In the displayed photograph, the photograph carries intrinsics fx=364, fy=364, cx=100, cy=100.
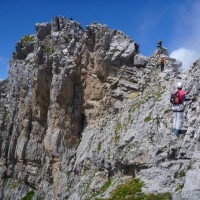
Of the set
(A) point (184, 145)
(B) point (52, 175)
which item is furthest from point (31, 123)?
(A) point (184, 145)

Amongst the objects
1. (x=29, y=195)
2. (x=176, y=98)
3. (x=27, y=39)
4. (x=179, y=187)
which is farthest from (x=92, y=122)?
(x=27, y=39)

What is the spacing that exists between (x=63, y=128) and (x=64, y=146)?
218cm

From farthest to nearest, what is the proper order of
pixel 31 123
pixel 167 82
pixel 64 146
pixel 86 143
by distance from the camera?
pixel 31 123 < pixel 64 146 < pixel 86 143 < pixel 167 82

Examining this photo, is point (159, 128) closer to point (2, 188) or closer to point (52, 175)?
point (52, 175)

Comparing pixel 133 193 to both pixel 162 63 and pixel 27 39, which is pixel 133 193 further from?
pixel 27 39

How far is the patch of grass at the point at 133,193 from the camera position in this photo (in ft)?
70.5

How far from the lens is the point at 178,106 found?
23.8 meters

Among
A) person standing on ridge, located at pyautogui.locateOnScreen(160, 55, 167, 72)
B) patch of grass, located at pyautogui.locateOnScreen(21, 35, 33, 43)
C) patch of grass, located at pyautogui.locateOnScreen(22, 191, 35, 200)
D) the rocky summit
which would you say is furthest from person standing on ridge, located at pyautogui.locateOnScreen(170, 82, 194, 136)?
patch of grass, located at pyautogui.locateOnScreen(21, 35, 33, 43)

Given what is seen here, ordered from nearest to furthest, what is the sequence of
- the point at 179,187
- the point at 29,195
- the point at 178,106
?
the point at 179,187, the point at 178,106, the point at 29,195

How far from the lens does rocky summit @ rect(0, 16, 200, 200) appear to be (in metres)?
24.5

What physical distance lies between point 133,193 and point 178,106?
6304 millimetres

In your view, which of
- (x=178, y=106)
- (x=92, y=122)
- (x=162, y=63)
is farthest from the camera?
(x=92, y=122)

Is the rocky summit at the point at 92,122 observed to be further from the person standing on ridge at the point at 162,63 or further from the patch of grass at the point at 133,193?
the person standing on ridge at the point at 162,63

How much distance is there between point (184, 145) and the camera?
2380cm
